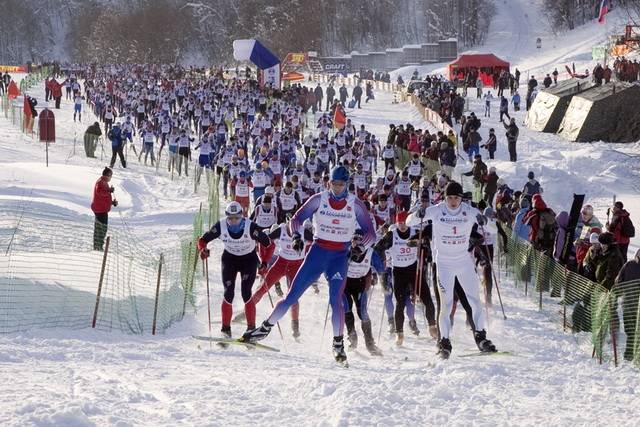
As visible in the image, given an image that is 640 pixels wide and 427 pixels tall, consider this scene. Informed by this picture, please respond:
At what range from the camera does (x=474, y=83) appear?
5391 centimetres

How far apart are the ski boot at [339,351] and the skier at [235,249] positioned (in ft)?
4.86

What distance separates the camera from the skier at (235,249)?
1060cm

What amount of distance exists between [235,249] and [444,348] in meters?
2.75

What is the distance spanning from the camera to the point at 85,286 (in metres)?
12.4

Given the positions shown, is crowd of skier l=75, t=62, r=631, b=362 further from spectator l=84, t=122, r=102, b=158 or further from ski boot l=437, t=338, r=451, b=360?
spectator l=84, t=122, r=102, b=158

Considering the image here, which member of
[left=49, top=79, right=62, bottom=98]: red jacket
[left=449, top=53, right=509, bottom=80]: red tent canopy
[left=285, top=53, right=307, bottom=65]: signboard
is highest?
[left=285, top=53, right=307, bottom=65]: signboard

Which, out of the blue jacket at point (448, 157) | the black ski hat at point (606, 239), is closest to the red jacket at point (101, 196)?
the black ski hat at point (606, 239)

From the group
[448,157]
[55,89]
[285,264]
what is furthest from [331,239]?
[55,89]

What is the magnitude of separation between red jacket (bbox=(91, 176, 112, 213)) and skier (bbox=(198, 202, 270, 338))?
6.58 metres

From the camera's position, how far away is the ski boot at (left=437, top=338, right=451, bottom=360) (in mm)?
9594

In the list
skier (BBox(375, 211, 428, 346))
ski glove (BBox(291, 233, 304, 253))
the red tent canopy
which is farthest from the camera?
the red tent canopy

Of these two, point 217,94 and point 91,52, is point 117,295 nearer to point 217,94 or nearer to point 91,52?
point 217,94

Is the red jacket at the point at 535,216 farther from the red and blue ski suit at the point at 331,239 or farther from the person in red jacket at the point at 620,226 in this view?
the red and blue ski suit at the point at 331,239

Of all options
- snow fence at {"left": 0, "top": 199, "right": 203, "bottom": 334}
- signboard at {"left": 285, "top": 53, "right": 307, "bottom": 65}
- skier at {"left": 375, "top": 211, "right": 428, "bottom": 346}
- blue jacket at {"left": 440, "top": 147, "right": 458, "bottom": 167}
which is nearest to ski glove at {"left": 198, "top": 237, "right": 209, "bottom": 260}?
snow fence at {"left": 0, "top": 199, "right": 203, "bottom": 334}
